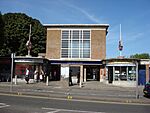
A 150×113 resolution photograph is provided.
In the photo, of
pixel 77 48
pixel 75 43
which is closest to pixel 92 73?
pixel 77 48

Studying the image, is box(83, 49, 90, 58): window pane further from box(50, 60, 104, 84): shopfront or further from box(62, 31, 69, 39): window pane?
box(62, 31, 69, 39): window pane

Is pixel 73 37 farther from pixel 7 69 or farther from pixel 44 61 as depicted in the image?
pixel 7 69

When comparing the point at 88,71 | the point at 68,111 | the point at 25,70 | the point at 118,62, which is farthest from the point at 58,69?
the point at 68,111

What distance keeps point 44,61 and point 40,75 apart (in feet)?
10.6

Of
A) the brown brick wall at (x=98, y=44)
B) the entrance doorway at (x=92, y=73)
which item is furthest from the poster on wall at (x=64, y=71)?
the brown brick wall at (x=98, y=44)

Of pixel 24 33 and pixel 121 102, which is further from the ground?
pixel 24 33

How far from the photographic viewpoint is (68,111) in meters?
12.5

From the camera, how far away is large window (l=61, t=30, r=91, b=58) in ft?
151

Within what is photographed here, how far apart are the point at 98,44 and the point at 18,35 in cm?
1686

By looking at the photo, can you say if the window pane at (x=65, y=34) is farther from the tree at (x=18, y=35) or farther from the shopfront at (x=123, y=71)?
the tree at (x=18, y=35)

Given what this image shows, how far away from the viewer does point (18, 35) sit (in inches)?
2115

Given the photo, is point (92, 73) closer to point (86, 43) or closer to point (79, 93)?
point (86, 43)

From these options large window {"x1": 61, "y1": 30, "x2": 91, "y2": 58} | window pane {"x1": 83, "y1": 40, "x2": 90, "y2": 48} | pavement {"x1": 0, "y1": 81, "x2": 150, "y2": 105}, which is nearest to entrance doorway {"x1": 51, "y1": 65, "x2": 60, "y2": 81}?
large window {"x1": 61, "y1": 30, "x2": 91, "y2": 58}

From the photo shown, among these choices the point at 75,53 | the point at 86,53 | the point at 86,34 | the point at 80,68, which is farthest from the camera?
the point at 75,53
